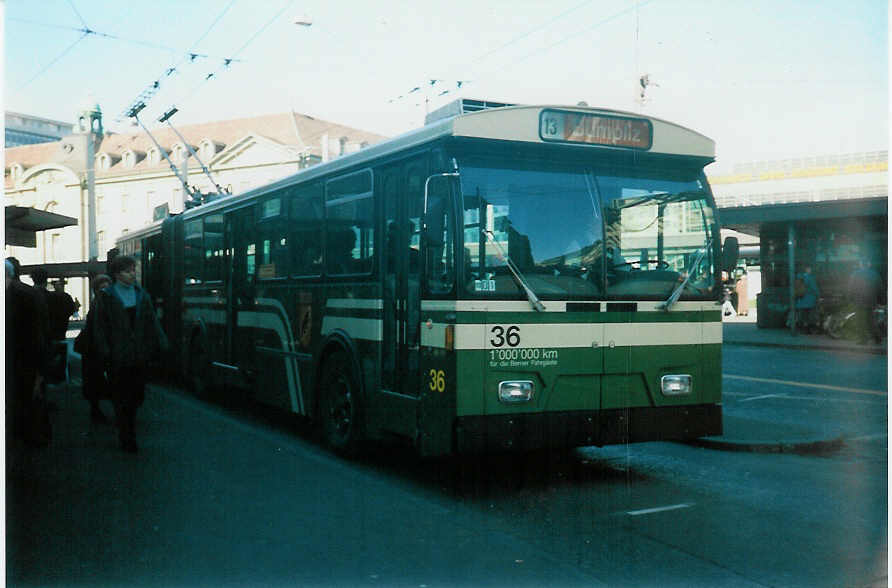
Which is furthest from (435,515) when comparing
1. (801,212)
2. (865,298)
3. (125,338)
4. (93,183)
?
(801,212)

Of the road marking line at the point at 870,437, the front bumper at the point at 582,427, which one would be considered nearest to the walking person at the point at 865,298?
the road marking line at the point at 870,437

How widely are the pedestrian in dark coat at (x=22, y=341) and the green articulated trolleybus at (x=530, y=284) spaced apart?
2.47 meters

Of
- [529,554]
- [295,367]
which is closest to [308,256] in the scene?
[295,367]

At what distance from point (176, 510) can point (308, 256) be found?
11.7 feet

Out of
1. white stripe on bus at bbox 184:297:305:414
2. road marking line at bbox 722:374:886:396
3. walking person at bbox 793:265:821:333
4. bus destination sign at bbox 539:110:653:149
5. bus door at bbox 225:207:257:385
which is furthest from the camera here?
walking person at bbox 793:265:821:333

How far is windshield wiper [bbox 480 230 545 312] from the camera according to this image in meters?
6.81

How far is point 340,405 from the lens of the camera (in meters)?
8.66

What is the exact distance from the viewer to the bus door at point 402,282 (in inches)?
289

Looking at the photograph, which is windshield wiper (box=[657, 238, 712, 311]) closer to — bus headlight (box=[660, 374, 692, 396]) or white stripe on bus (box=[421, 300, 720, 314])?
white stripe on bus (box=[421, 300, 720, 314])

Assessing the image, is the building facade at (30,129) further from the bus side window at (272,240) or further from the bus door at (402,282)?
the bus door at (402,282)

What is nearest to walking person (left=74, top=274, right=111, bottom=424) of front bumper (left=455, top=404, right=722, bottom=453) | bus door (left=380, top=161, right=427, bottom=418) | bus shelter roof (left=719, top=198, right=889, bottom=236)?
bus door (left=380, top=161, right=427, bottom=418)

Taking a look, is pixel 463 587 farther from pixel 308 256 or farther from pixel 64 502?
pixel 308 256

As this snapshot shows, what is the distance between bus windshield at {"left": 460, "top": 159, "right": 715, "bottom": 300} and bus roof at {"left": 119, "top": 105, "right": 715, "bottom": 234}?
188 millimetres

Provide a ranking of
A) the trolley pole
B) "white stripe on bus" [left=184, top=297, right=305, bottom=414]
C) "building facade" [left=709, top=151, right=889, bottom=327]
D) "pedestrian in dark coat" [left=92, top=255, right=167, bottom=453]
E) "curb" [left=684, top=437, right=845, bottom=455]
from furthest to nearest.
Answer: the trolley pole
"building facade" [left=709, top=151, right=889, bottom=327]
"white stripe on bus" [left=184, top=297, right=305, bottom=414]
"curb" [left=684, top=437, right=845, bottom=455]
"pedestrian in dark coat" [left=92, top=255, right=167, bottom=453]
